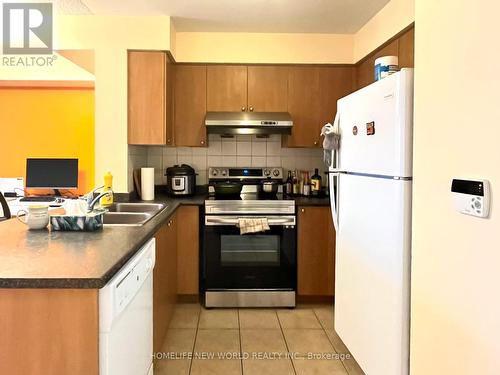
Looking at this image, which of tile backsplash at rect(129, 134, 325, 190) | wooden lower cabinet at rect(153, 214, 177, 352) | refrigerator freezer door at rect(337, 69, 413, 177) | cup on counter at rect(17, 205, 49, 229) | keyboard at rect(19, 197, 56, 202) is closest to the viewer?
refrigerator freezer door at rect(337, 69, 413, 177)

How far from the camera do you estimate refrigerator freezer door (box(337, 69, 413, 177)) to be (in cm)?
177

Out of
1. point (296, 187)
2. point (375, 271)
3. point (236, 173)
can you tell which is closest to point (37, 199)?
point (236, 173)

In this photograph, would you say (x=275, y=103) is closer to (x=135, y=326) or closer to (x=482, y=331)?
(x=135, y=326)

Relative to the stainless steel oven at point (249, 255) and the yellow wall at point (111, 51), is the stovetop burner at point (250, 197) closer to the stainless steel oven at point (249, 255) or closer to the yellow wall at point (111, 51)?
the stainless steel oven at point (249, 255)

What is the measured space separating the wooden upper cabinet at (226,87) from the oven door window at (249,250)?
46.6 inches

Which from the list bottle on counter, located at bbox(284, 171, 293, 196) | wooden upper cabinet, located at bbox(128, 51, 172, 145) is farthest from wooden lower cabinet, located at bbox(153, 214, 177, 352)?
bottle on counter, located at bbox(284, 171, 293, 196)

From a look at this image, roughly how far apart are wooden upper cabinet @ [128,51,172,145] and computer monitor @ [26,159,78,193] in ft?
5.34

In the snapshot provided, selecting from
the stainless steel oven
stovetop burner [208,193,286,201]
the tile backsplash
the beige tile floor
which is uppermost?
the tile backsplash

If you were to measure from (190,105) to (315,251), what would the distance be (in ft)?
5.55

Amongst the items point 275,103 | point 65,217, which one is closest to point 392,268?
point 65,217

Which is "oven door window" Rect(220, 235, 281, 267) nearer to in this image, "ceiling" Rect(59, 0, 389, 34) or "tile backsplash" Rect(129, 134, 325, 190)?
"tile backsplash" Rect(129, 134, 325, 190)

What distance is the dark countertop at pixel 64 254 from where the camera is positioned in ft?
4.01

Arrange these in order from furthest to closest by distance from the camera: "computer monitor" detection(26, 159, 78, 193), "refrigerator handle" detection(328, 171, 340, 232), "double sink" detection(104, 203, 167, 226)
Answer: "computer monitor" detection(26, 159, 78, 193) < "double sink" detection(104, 203, 167, 226) < "refrigerator handle" detection(328, 171, 340, 232)

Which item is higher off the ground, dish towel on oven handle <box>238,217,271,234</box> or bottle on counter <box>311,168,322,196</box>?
bottle on counter <box>311,168,322,196</box>
